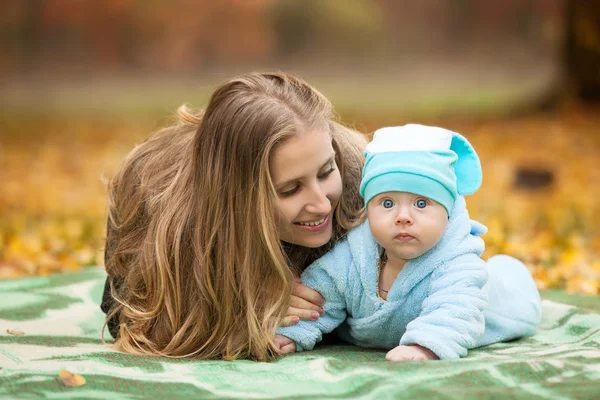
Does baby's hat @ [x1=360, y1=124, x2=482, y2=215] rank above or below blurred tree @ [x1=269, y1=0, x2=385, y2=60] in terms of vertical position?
below

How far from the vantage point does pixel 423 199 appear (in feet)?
9.34

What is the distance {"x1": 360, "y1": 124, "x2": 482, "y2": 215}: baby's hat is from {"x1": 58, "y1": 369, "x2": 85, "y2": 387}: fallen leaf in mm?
1062

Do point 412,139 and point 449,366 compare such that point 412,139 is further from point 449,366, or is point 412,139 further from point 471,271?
point 449,366

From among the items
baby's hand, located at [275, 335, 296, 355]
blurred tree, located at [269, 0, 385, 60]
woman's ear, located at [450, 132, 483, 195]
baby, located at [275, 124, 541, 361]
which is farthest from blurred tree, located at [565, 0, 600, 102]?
baby's hand, located at [275, 335, 296, 355]

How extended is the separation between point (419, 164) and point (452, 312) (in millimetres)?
481

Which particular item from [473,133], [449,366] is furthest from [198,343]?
[473,133]

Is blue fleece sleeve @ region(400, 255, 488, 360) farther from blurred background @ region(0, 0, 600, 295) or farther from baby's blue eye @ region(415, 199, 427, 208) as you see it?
blurred background @ region(0, 0, 600, 295)

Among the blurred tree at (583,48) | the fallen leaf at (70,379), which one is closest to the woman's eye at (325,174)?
the fallen leaf at (70,379)

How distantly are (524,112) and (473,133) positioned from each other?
82 centimetres

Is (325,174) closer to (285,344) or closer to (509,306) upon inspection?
(285,344)

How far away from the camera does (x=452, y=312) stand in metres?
2.83

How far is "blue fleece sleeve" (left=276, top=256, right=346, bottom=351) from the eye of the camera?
3.12 m

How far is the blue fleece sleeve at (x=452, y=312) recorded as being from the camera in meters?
2.82

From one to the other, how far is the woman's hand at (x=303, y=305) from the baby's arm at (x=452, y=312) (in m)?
0.37
